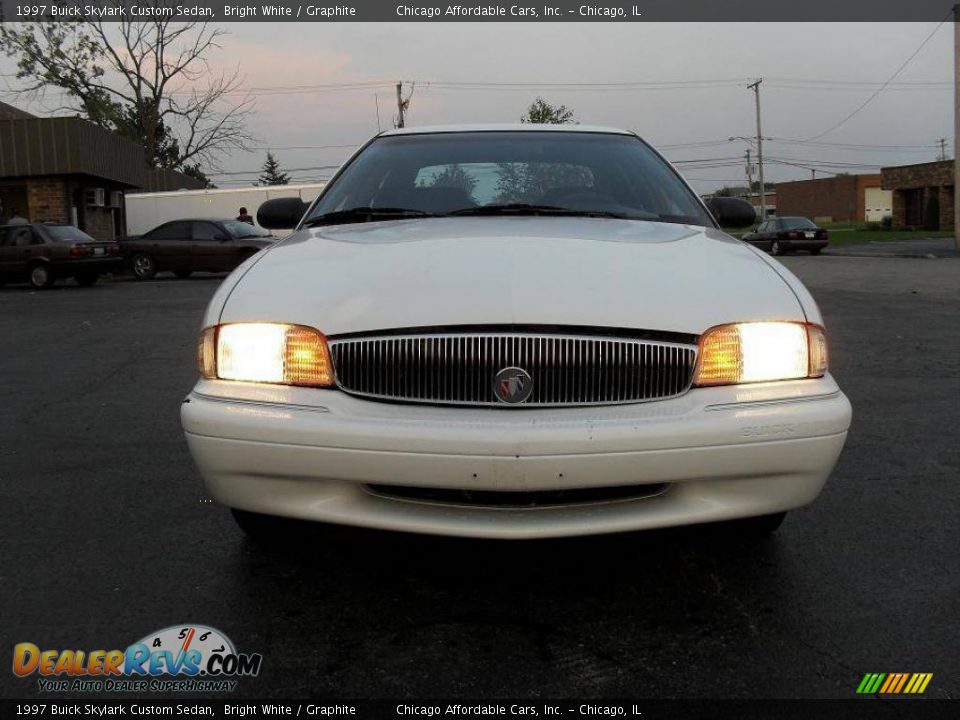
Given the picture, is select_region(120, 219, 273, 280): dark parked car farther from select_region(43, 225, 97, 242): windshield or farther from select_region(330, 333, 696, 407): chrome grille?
select_region(330, 333, 696, 407): chrome grille

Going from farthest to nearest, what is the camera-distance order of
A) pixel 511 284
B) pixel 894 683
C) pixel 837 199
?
pixel 837 199 → pixel 511 284 → pixel 894 683

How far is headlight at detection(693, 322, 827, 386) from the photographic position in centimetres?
242

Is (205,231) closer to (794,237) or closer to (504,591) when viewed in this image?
(794,237)

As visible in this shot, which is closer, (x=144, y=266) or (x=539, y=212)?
(x=539, y=212)

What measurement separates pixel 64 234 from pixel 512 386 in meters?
19.2

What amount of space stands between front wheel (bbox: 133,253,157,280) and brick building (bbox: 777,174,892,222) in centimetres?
6875

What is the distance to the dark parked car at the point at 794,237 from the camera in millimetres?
29922

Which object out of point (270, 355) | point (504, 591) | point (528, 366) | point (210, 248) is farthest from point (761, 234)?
point (270, 355)

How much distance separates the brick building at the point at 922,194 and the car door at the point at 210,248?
35.7 m

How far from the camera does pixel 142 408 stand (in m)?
5.55

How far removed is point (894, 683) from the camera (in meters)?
2.13

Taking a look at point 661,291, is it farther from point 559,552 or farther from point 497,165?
point 497,165

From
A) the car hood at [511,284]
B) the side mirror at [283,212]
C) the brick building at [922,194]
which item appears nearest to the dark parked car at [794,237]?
the brick building at [922,194]

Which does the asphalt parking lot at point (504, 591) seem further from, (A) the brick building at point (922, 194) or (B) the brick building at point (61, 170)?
(A) the brick building at point (922, 194)
